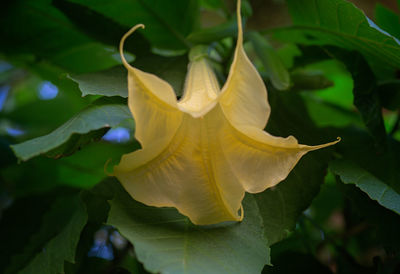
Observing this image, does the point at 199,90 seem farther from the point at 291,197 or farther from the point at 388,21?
the point at 388,21

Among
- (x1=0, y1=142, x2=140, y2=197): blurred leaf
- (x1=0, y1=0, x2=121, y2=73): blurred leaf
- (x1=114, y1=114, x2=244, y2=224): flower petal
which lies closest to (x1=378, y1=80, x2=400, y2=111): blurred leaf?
(x1=114, y1=114, x2=244, y2=224): flower petal

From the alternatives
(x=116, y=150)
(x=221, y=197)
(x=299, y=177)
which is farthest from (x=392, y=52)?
(x=116, y=150)

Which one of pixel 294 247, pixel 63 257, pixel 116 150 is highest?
pixel 63 257

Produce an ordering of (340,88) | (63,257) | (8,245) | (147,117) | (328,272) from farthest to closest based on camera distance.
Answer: (340,88), (8,245), (328,272), (63,257), (147,117)

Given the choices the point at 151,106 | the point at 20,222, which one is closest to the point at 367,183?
the point at 151,106

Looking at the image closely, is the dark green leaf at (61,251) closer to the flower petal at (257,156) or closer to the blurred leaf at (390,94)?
the flower petal at (257,156)

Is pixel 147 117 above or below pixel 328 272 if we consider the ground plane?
above

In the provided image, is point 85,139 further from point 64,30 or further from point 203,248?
point 64,30
